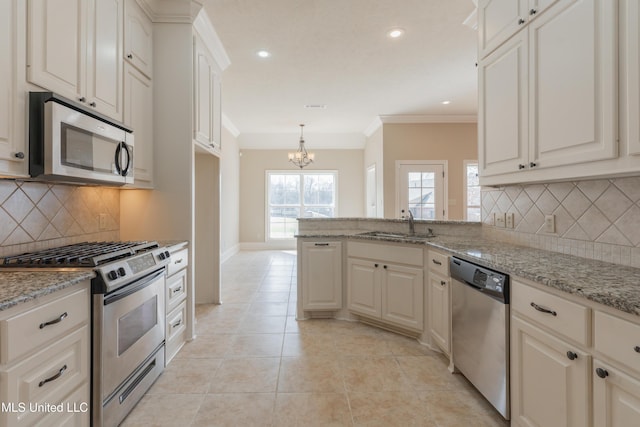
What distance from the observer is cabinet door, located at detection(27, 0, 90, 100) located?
4.82 ft

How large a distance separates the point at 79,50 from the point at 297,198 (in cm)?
646

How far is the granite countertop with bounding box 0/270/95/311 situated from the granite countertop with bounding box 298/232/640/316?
208 centimetres

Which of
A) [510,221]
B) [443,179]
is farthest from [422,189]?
[510,221]

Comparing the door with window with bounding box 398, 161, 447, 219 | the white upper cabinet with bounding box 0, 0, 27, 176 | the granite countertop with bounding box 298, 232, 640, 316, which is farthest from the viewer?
the door with window with bounding box 398, 161, 447, 219

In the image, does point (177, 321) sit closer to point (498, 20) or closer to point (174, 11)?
point (174, 11)

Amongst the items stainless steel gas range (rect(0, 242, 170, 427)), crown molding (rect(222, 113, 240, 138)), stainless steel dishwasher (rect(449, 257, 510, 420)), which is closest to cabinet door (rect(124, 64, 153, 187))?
stainless steel gas range (rect(0, 242, 170, 427))

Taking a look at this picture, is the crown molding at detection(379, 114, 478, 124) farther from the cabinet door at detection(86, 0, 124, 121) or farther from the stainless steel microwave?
the stainless steel microwave

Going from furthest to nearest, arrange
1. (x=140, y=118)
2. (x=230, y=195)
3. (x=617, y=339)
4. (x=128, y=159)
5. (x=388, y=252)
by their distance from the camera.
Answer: (x=230, y=195) → (x=388, y=252) → (x=140, y=118) → (x=128, y=159) → (x=617, y=339)

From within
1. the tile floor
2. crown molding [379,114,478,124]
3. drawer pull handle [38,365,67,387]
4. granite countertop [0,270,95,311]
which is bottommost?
the tile floor

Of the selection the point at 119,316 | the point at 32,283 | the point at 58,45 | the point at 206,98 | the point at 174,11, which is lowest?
the point at 119,316

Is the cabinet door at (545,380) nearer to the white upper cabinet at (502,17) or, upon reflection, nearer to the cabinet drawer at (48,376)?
the white upper cabinet at (502,17)

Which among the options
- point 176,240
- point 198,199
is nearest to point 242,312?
point 176,240

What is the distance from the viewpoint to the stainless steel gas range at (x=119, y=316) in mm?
1488

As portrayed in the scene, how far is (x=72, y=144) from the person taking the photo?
161 cm
